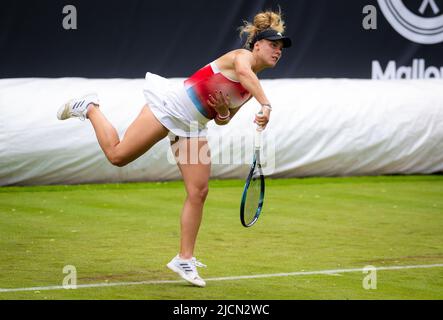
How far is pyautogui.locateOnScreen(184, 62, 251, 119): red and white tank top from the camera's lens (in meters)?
6.34

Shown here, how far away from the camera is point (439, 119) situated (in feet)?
40.6

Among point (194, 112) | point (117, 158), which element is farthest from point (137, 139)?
point (194, 112)

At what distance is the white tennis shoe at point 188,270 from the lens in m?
6.14

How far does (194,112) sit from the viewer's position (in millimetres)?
6340

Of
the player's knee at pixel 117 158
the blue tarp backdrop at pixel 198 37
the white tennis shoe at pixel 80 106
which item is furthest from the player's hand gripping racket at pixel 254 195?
the blue tarp backdrop at pixel 198 37

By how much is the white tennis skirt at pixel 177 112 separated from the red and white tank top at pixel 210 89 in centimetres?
4

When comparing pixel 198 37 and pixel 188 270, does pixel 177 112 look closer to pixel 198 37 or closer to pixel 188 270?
pixel 188 270

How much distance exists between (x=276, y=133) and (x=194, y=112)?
5.39 meters

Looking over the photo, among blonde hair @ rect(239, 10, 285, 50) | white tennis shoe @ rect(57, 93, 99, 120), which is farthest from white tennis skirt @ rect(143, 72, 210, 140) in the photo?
white tennis shoe @ rect(57, 93, 99, 120)

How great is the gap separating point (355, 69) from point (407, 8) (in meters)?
1.13

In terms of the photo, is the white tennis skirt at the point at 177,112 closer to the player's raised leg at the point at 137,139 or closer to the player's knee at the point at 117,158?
the player's raised leg at the point at 137,139

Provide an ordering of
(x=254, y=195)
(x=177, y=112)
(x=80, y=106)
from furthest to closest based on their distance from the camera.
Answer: (x=80, y=106), (x=254, y=195), (x=177, y=112)

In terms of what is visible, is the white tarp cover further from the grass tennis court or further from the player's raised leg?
the player's raised leg
